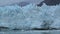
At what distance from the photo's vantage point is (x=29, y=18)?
3.34 feet

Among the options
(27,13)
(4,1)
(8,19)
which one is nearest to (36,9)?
(27,13)

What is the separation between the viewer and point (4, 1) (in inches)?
Result: 54.8

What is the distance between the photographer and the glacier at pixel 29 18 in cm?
Answer: 99

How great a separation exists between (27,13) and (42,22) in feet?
0.37

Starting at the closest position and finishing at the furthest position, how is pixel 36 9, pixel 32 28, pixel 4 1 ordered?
pixel 32 28 < pixel 36 9 < pixel 4 1

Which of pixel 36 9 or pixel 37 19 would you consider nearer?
pixel 37 19

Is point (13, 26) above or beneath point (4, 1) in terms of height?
beneath

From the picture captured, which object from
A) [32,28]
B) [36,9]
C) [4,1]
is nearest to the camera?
[32,28]

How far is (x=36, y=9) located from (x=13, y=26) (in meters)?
0.19

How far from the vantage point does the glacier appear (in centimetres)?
99

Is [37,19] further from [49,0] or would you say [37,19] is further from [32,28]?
[49,0]

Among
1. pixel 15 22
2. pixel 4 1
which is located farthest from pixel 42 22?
pixel 4 1

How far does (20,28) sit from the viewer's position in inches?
38.9

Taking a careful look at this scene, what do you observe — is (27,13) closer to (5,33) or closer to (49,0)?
(5,33)
